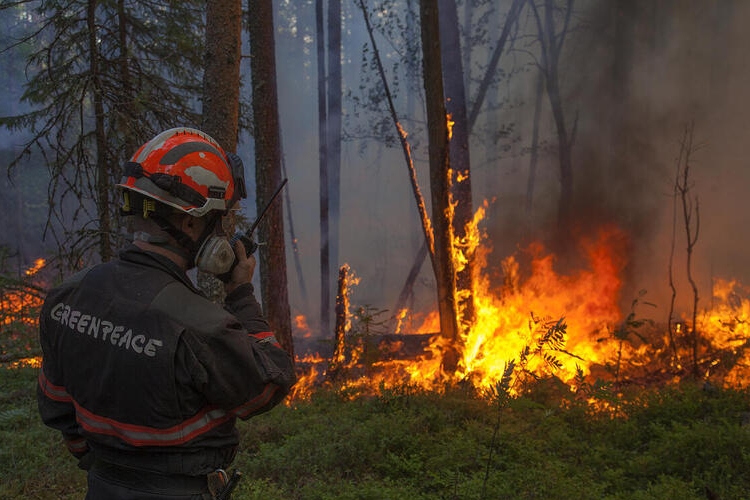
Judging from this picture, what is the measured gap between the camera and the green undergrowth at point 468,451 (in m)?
5.00

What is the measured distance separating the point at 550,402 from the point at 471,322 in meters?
2.73

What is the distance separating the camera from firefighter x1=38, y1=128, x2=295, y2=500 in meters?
2.08

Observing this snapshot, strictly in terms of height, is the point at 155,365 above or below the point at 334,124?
below

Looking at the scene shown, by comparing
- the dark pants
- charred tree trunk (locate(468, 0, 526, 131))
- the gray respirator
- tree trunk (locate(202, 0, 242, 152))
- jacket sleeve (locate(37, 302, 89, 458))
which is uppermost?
charred tree trunk (locate(468, 0, 526, 131))

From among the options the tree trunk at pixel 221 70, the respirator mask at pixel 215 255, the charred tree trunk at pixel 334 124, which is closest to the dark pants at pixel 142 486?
the respirator mask at pixel 215 255

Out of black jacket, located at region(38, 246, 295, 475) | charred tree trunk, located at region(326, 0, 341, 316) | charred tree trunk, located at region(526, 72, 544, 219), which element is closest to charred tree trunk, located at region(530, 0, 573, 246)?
charred tree trunk, located at region(526, 72, 544, 219)

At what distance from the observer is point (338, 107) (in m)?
27.9

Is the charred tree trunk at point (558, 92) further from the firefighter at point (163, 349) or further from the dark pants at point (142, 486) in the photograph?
the dark pants at point (142, 486)

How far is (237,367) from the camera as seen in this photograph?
213 cm

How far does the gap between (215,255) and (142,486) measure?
0.94 metres

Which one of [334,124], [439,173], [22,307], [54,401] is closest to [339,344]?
[439,173]

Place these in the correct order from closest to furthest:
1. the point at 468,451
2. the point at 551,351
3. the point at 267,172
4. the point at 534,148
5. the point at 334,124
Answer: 1. the point at 468,451
2. the point at 551,351
3. the point at 267,172
4. the point at 534,148
5. the point at 334,124

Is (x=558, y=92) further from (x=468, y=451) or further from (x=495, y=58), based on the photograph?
(x=468, y=451)

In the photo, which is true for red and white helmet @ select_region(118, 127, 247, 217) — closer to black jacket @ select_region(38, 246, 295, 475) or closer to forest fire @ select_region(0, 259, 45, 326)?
black jacket @ select_region(38, 246, 295, 475)
